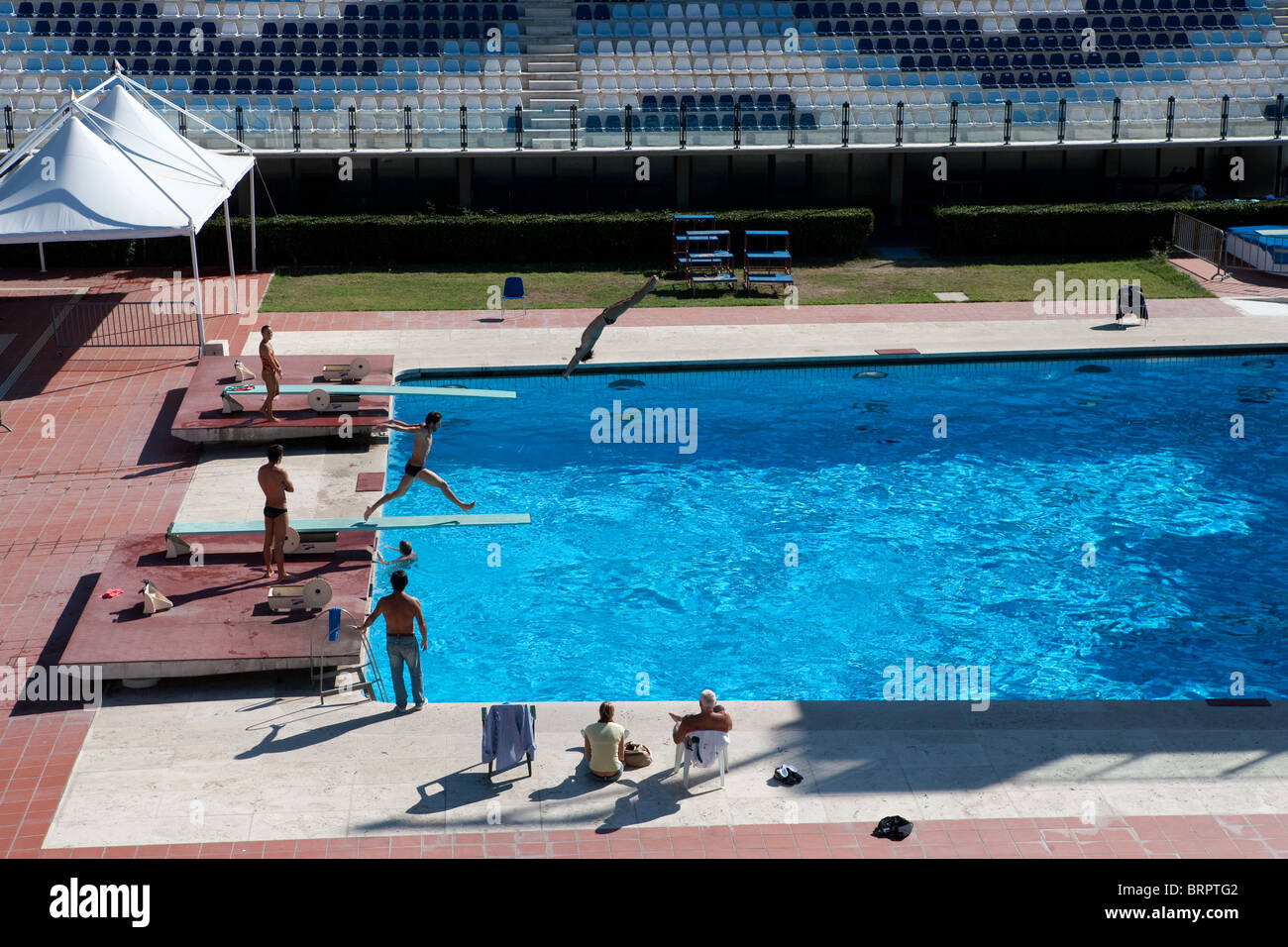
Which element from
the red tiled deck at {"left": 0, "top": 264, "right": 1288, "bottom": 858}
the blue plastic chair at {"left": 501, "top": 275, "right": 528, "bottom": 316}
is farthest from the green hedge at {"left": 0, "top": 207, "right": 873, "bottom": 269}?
the blue plastic chair at {"left": 501, "top": 275, "right": 528, "bottom": 316}

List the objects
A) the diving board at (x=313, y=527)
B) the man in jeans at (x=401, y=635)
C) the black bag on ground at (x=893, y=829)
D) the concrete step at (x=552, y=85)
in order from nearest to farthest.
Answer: the black bag on ground at (x=893, y=829)
the man in jeans at (x=401, y=635)
the diving board at (x=313, y=527)
the concrete step at (x=552, y=85)

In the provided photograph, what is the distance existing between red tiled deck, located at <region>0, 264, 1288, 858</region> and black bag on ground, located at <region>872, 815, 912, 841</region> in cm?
8

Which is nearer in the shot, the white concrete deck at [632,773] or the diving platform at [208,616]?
the white concrete deck at [632,773]

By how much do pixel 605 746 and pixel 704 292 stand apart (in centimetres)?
1820

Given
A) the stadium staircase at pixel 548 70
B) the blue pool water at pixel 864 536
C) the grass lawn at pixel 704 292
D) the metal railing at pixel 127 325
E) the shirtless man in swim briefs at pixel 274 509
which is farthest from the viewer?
the stadium staircase at pixel 548 70

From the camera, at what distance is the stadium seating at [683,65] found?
32.3m

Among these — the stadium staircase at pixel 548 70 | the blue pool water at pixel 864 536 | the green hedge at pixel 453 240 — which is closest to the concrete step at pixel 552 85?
the stadium staircase at pixel 548 70

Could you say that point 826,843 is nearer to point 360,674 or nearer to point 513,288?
point 360,674

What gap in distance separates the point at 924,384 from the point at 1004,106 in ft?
39.1

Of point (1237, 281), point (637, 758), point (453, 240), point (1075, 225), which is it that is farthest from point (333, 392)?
point (1237, 281)

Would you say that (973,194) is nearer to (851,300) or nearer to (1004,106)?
(1004,106)

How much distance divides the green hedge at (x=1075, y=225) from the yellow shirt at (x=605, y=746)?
22287 mm

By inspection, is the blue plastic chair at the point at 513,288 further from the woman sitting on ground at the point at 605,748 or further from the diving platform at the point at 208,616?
the woman sitting on ground at the point at 605,748

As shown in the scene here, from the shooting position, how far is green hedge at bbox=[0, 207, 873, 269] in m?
30.2
